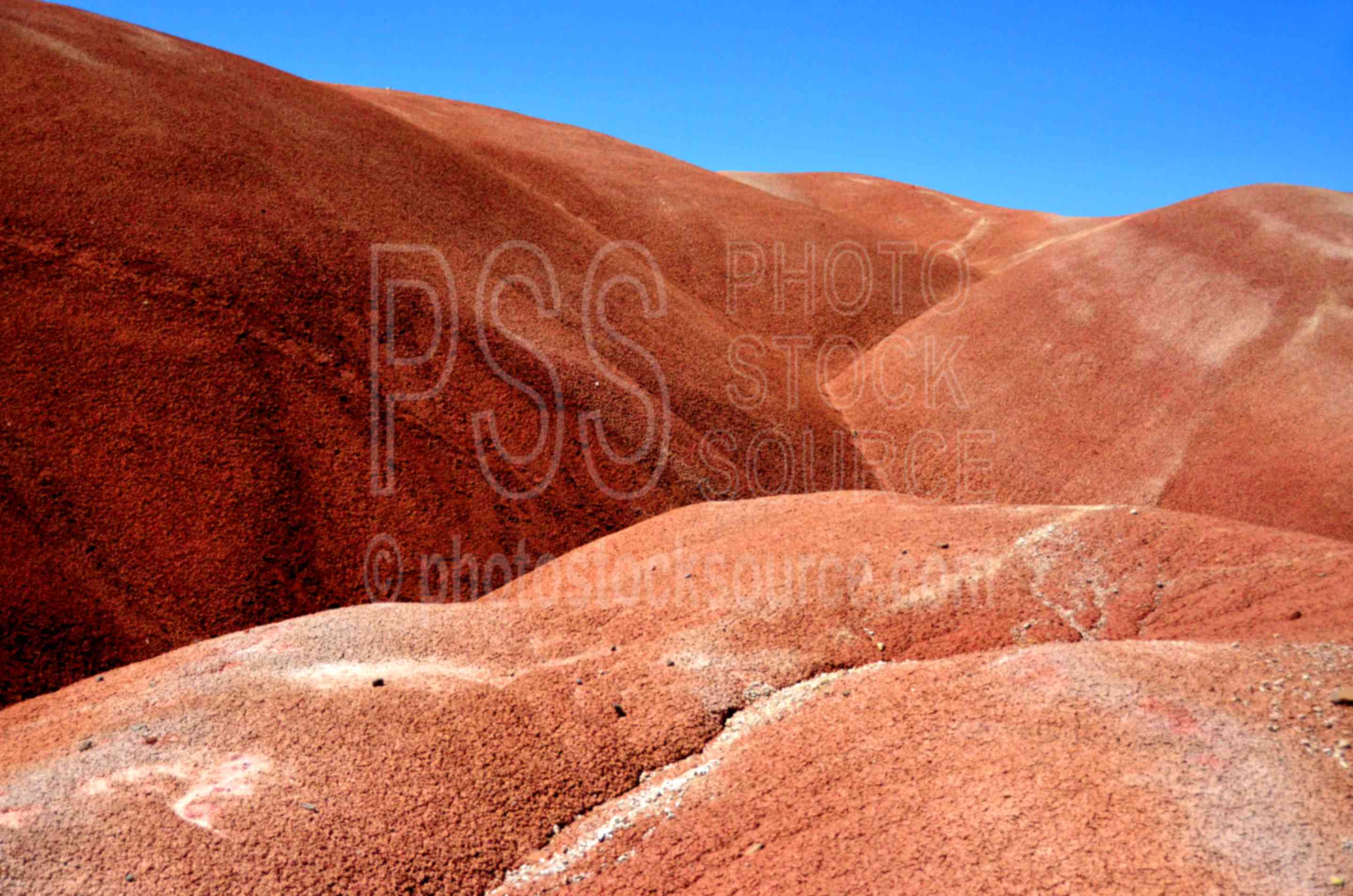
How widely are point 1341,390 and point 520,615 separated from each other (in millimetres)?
11688

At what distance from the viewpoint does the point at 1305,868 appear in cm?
316

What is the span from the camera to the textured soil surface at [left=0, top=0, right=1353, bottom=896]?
4004 millimetres

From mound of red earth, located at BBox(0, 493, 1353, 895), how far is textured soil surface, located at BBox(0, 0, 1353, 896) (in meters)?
0.02

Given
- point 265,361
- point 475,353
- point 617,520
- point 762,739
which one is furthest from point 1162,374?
point 265,361

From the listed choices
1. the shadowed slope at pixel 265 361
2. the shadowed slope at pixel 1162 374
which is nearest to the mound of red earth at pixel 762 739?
the shadowed slope at pixel 265 361

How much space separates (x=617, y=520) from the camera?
1073 cm

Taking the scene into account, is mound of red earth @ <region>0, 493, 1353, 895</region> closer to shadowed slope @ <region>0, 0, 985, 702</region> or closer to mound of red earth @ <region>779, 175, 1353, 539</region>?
shadowed slope @ <region>0, 0, 985, 702</region>

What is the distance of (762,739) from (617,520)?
600 centimetres

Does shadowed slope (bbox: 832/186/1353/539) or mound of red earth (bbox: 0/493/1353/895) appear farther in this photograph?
shadowed slope (bbox: 832/186/1353/539)

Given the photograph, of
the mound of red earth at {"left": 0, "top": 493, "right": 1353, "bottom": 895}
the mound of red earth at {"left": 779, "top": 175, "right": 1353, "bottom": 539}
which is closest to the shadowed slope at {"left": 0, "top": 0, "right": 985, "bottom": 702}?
the mound of red earth at {"left": 779, "top": 175, "right": 1353, "bottom": 539}

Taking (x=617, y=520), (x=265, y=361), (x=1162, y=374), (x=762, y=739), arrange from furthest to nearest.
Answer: (x=1162, y=374), (x=617, y=520), (x=265, y=361), (x=762, y=739)

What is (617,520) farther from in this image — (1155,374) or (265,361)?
(1155,374)

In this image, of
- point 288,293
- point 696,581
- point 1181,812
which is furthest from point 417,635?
point 288,293

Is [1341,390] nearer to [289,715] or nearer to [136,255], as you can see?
[289,715]
